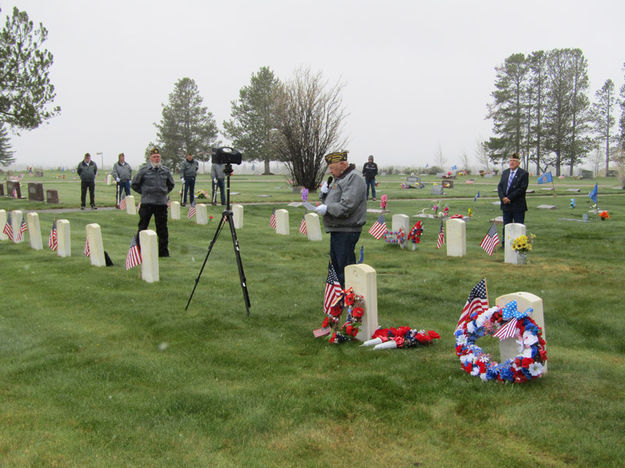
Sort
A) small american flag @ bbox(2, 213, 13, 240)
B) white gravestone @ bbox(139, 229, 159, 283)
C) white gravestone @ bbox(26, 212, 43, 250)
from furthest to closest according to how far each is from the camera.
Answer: small american flag @ bbox(2, 213, 13, 240), white gravestone @ bbox(26, 212, 43, 250), white gravestone @ bbox(139, 229, 159, 283)

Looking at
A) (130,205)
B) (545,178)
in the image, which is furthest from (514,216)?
(545,178)

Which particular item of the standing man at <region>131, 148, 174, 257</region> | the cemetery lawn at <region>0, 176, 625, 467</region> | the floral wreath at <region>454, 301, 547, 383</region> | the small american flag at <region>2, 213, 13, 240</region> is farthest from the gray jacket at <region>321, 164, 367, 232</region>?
the small american flag at <region>2, 213, 13, 240</region>

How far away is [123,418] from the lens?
15.0 ft

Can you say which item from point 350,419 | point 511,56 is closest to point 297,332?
point 350,419

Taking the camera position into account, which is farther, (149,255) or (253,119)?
(253,119)

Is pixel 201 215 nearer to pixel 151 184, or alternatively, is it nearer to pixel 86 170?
pixel 86 170

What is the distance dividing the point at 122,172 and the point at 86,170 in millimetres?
1325

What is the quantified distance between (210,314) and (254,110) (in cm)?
7019

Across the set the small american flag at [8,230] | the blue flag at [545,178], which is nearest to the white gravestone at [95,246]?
→ the small american flag at [8,230]

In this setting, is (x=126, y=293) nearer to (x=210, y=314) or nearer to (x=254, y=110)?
(x=210, y=314)

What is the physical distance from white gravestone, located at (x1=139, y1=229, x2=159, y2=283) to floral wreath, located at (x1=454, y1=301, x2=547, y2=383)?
5.83 metres

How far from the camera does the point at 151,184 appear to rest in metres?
11.4

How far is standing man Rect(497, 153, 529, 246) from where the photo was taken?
11.0 m

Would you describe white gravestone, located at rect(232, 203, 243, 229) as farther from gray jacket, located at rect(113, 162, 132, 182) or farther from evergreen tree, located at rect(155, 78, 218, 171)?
evergreen tree, located at rect(155, 78, 218, 171)
